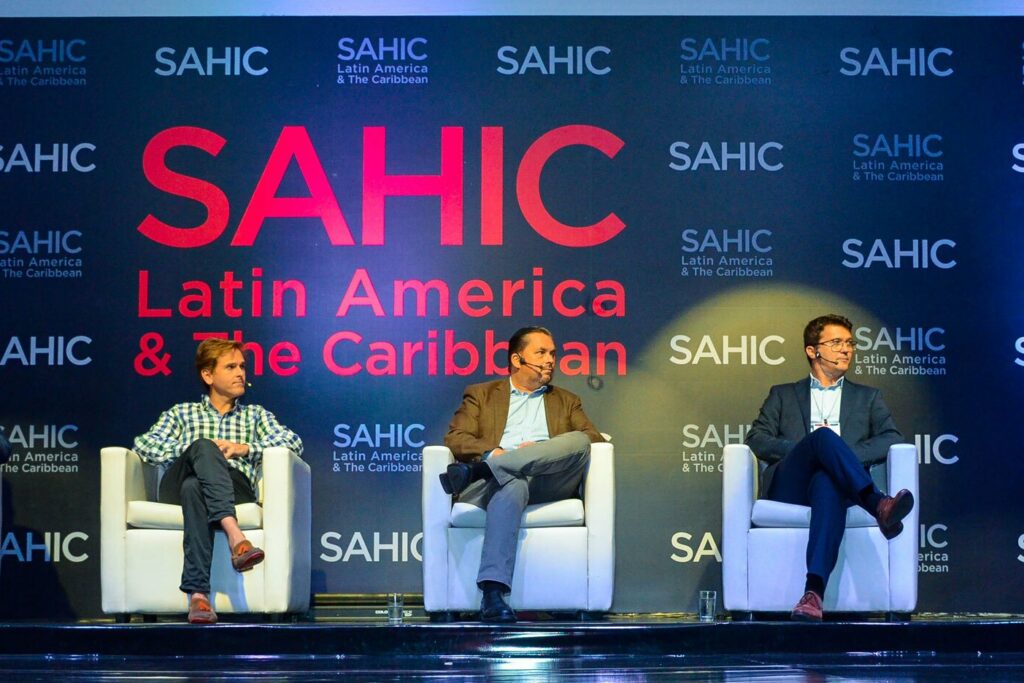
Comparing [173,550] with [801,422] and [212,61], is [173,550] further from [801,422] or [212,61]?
[801,422]

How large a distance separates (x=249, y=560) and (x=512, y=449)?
40.9 inches

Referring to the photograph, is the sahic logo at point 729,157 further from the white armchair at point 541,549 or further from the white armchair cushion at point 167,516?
the white armchair cushion at point 167,516

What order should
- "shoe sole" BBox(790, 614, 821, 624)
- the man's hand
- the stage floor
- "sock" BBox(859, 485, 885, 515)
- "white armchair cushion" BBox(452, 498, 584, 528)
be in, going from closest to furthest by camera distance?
1. the stage floor
2. "shoe sole" BBox(790, 614, 821, 624)
3. "sock" BBox(859, 485, 885, 515)
4. "white armchair cushion" BBox(452, 498, 584, 528)
5. the man's hand

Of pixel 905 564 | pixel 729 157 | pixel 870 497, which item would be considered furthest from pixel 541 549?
pixel 729 157

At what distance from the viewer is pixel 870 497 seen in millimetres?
5230

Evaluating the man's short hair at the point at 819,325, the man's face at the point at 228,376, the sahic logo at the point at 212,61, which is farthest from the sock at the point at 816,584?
the sahic logo at the point at 212,61

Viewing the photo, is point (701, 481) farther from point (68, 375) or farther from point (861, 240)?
point (68, 375)

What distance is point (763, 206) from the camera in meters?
6.54

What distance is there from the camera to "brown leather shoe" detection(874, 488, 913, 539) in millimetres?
5137

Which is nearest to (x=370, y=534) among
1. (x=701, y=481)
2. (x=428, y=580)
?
(x=428, y=580)

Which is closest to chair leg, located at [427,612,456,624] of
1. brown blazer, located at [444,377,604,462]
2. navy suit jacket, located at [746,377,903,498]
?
brown blazer, located at [444,377,604,462]

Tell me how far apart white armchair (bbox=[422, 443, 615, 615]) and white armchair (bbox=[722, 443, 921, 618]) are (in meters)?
0.47

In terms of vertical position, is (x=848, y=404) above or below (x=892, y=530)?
above

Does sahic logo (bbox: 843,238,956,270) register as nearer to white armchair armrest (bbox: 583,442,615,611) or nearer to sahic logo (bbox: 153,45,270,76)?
white armchair armrest (bbox: 583,442,615,611)
